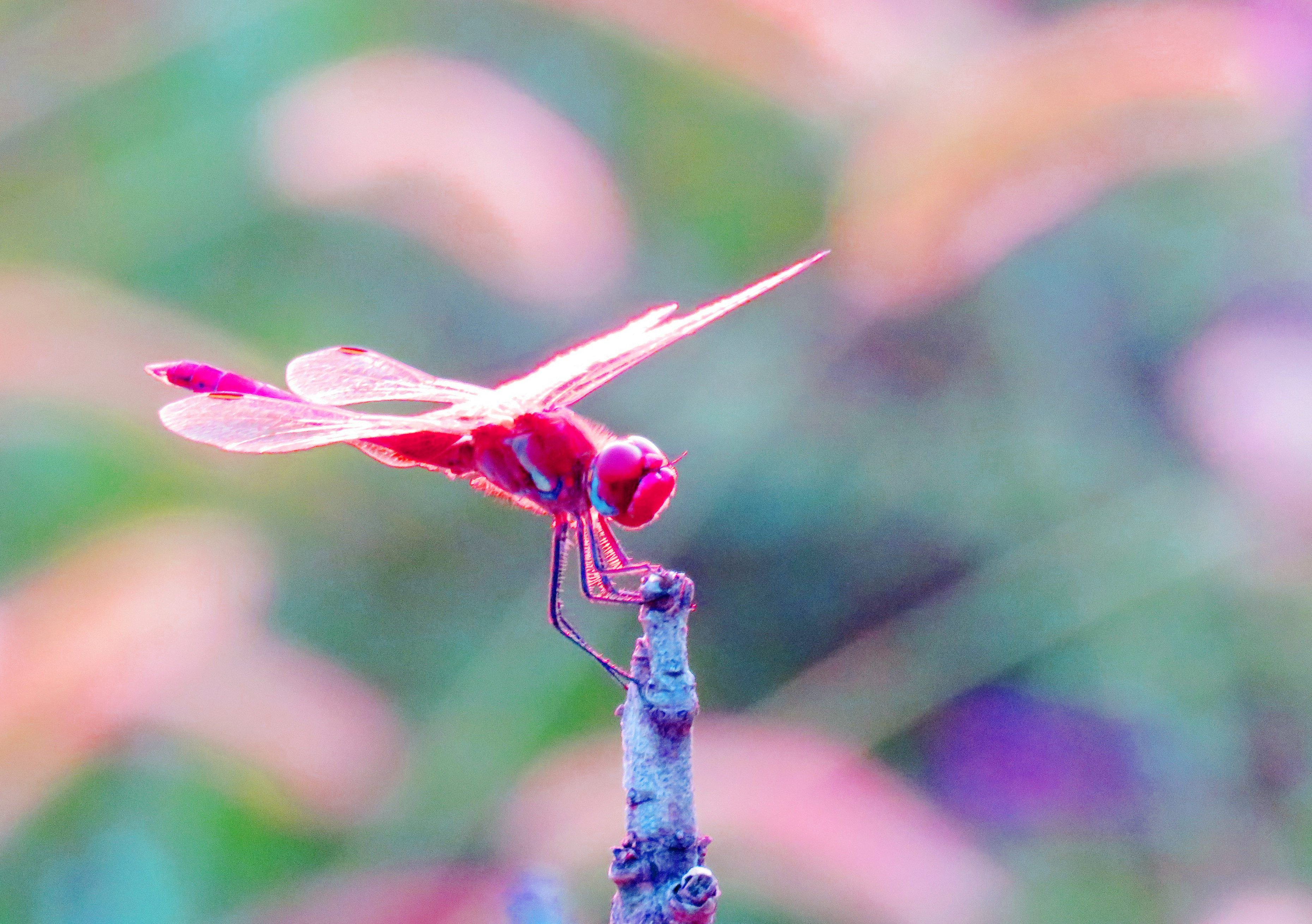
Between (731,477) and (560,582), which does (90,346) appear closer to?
(731,477)

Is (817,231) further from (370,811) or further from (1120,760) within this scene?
(370,811)

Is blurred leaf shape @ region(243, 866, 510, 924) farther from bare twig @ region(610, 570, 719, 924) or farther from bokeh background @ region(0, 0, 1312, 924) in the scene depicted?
bare twig @ region(610, 570, 719, 924)

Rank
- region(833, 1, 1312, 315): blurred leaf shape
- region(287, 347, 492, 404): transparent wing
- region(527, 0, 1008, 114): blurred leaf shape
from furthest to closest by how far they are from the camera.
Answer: region(527, 0, 1008, 114): blurred leaf shape
region(833, 1, 1312, 315): blurred leaf shape
region(287, 347, 492, 404): transparent wing

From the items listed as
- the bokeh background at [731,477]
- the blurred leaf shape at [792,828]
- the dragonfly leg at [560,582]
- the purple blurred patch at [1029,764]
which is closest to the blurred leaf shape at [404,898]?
the bokeh background at [731,477]

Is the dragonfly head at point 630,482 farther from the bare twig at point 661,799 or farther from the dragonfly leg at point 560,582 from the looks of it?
the bare twig at point 661,799

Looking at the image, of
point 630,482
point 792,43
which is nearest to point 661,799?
point 630,482

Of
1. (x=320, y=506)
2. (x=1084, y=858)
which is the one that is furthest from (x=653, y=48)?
(x=1084, y=858)

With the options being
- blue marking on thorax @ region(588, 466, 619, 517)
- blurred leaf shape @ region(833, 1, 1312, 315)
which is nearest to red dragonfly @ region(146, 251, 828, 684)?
blue marking on thorax @ region(588, 466, 619, 517)
